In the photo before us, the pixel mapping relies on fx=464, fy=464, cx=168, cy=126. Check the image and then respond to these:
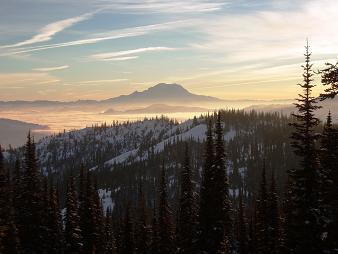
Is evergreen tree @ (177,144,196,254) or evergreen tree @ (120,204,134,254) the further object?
evergreen tree @ (120,204,134,254)

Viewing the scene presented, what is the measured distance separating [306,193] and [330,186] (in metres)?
2.95

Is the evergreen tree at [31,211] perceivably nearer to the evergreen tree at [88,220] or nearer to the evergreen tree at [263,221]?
the evergreen tree at [88,220]

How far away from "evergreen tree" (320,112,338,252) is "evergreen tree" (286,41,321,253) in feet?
1.31

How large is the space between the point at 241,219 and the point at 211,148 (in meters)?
28.0

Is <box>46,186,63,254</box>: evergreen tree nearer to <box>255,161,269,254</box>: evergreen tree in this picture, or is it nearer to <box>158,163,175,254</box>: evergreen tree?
<box>158,163,175,254</box>: evergreen tree

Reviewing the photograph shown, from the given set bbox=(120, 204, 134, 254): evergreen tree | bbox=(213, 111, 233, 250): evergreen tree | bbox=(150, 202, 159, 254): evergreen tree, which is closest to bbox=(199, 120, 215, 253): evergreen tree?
bbox=(213, 111, 233, 250): evergreen tree

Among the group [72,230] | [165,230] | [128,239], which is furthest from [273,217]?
[72,230]

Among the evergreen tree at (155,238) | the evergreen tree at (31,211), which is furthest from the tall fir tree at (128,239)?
the evergreen tree at (31,211)

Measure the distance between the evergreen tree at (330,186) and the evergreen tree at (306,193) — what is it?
1.31 ft

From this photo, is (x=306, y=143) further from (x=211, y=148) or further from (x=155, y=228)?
(x=155, y=228)

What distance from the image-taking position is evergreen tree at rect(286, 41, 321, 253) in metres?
23.3

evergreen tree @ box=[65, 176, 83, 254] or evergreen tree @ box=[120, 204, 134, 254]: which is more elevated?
evergreen tree @ box=[65, 176, 83, 254]

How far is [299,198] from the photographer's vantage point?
79.2 feet

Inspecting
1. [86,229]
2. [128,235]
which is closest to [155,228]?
[128,235]
